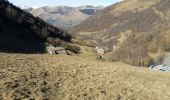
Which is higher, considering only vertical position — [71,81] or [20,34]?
[20,34]

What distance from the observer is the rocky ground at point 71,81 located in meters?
22.0

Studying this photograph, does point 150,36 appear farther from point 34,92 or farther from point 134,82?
point 34,92

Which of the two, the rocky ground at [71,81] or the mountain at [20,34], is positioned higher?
the mountain at [20,34]

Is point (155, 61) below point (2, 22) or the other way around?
below

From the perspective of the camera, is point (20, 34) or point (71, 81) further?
point (20, 34)

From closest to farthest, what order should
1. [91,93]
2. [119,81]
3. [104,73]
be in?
[91,93]
[119,81]
[104,73]

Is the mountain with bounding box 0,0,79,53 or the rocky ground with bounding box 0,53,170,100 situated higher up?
the mountain with bounding box 0,0,79,53

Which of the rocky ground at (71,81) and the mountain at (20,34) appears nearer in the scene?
the rocky ground at (71,81)

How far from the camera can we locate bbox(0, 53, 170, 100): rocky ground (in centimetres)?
2200

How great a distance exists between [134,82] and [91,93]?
5715mm

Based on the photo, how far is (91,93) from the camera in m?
23.7

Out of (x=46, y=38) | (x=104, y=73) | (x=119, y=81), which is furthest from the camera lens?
(x=46, y=38)

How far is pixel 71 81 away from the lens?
25656mm

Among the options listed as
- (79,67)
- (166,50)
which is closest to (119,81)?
(79,67)
